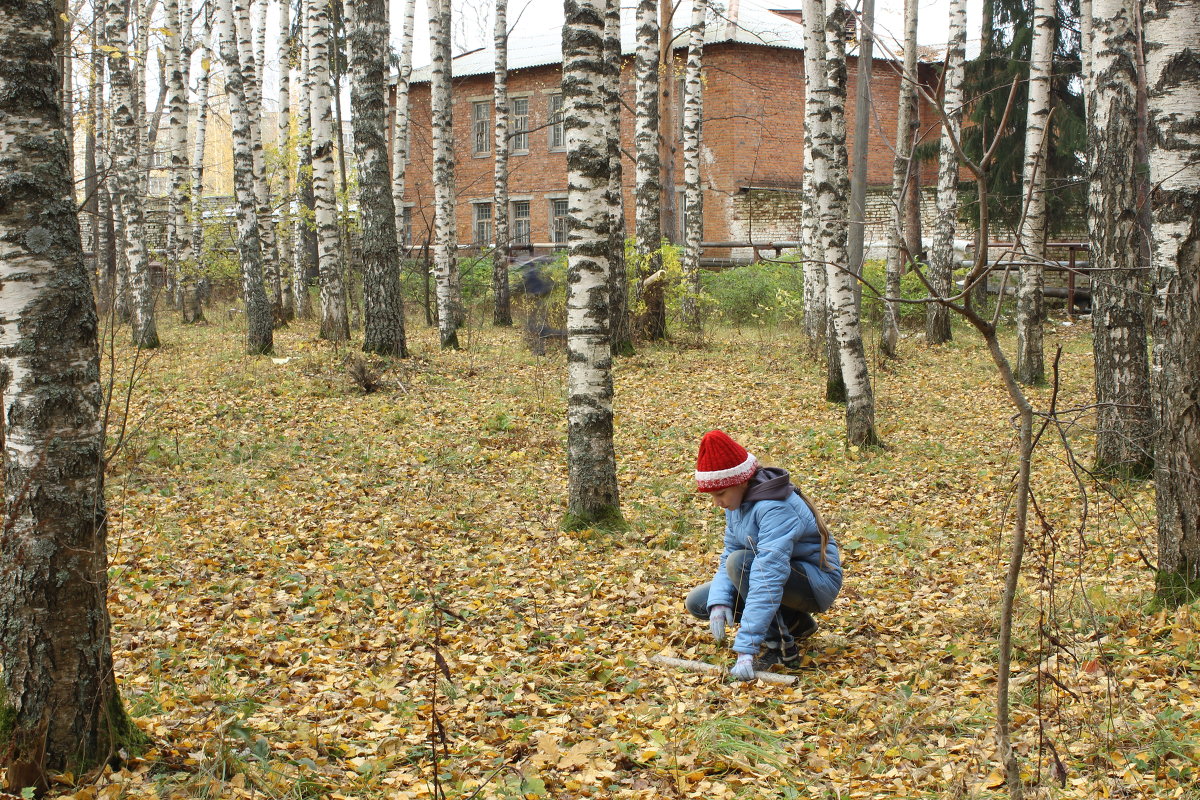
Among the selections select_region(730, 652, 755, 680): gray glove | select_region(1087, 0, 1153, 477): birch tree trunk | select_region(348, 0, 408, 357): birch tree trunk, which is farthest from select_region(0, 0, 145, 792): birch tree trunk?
select_region(348, 0, 408, 357): birch tree trunk

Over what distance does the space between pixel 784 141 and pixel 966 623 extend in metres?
26.8

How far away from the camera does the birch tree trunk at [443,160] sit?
15961mm

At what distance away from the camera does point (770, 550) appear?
15.2 feet

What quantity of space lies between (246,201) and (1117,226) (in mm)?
11763

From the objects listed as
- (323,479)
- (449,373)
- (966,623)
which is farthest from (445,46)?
(966,623)

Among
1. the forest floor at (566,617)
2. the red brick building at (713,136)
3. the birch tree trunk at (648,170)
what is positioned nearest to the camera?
the forest floor at (566,617)

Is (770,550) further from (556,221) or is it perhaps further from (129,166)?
(556,221)

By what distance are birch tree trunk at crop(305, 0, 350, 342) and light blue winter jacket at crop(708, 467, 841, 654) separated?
975 centimetres

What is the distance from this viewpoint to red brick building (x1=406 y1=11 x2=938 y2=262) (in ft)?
93.9

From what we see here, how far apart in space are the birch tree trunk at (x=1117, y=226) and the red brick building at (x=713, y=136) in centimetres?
1822

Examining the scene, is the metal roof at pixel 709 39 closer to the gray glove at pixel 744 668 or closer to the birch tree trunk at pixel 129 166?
the birch tree trunk at pixel 129 166

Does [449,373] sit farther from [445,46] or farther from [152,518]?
[445,46]

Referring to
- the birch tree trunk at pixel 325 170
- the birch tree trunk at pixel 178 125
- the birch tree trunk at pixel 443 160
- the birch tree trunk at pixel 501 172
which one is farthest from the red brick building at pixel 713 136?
the birch tree trunk at pixel 325 170

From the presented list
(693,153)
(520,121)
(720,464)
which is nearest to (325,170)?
(693,153)
